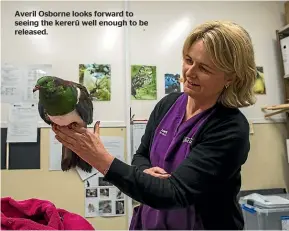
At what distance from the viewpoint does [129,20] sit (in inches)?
78.0

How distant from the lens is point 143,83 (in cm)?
193

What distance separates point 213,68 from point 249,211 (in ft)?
4.34

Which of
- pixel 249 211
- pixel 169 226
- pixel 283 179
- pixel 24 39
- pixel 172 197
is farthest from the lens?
pixel 283 179

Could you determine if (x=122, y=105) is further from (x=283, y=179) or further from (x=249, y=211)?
(x=283, y=179)

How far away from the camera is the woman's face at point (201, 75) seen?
0.70 meters

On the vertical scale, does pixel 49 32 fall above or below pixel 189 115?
above

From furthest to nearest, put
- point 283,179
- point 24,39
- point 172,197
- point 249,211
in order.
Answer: point 283,179, point 24,39, point 249,211, point 172,197

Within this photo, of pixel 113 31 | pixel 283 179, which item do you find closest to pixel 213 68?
pixel 113 31

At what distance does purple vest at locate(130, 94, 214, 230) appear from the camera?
0.73 m

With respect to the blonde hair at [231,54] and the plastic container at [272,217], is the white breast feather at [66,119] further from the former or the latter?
the plastic container at [272,217]

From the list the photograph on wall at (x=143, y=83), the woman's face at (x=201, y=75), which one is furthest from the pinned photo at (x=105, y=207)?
the woman's face at (x=201, y=75)

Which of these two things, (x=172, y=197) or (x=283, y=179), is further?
(x=283, y=179)

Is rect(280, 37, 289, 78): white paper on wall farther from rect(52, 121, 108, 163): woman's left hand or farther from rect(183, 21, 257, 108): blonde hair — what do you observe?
rect(52, 121, 108, 163): woman's left hand

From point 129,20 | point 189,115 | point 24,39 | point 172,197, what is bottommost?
point 172,197
